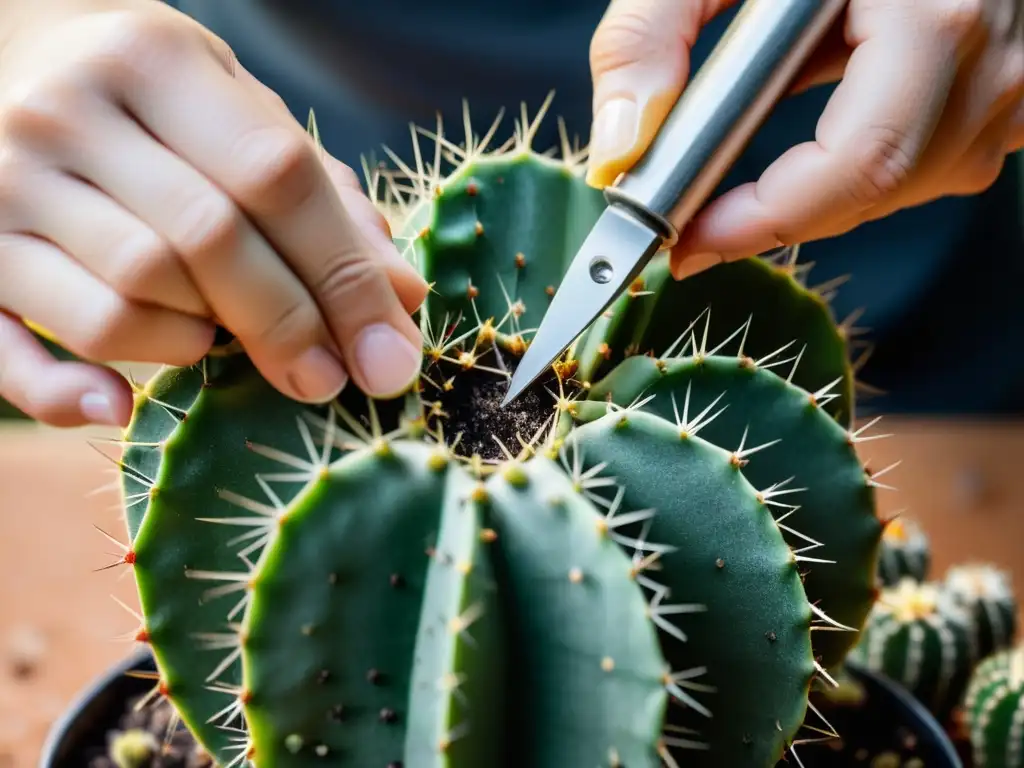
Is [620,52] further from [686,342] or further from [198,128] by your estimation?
[198,128]

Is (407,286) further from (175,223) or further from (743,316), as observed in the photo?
(743,316)

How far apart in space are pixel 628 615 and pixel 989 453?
3.00 ft

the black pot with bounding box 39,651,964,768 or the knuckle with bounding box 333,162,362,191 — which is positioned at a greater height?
the knuckle with bounding box 333,162,362,191

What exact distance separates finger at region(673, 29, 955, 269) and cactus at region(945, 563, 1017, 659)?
1.36 feet

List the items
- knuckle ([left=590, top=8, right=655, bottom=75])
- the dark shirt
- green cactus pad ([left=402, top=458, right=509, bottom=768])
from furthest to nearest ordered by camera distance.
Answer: the dark shirt → knuckle ([left=590, top=8, right=655, bottom=75]) → green cactus pad ([left=402, top=458, right=509, bottom=768])

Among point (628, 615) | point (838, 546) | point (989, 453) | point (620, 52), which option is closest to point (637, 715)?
point (628, 615)

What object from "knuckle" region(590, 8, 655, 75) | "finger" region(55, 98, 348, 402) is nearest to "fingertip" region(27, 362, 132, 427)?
"finger" region(55, 98, 348, 402)

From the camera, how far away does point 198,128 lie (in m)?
0.36

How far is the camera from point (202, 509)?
42 centimetres

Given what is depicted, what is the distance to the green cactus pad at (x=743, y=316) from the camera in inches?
20.2

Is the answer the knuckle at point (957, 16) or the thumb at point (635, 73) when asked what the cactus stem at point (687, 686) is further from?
the knuckle at point (957, 16)

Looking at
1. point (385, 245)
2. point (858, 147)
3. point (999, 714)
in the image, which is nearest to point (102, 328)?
point (385, 245)

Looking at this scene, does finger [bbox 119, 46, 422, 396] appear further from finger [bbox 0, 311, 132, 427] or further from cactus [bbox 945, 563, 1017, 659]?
cactus [bbox 945, 563, 1017, 659]

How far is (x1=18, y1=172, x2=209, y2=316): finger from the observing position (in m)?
0.36
